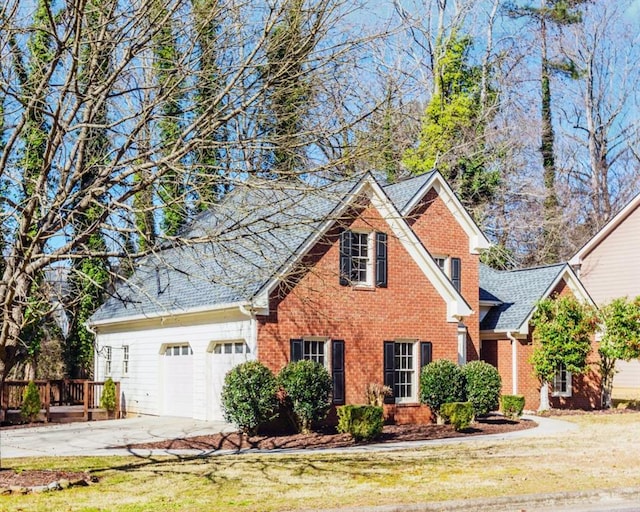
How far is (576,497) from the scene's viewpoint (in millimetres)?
12367

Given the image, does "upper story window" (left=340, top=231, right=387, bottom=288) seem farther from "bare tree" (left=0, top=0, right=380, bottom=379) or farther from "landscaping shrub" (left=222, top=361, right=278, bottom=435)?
"bare tree" (left=0, top=0, right=380, bottom=379)

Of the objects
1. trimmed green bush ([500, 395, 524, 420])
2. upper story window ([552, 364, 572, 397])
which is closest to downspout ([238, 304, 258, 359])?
trimmed green bush ([500, 395, 524, 420])

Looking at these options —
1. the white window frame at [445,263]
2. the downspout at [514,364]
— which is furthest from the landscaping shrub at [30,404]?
the downspout at [514,364]

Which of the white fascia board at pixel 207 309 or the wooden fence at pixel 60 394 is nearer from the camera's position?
the white fascia board at pixel 207 309

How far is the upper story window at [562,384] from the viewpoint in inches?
1164

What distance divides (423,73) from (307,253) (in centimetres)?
2318

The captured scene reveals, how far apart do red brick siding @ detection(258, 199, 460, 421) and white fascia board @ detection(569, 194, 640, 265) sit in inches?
563

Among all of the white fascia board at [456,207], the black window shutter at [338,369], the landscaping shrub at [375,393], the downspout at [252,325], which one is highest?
the white fascia board at [456,207]

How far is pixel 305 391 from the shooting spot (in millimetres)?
20625

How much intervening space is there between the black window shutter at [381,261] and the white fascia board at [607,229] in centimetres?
1568

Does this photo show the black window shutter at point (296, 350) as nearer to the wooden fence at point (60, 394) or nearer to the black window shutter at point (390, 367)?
the black window shutter at point (390, 367)

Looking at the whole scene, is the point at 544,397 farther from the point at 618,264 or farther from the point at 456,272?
the point at 618,264

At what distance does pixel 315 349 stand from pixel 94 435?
19.1ft

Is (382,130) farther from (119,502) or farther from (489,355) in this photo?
(489,355)
